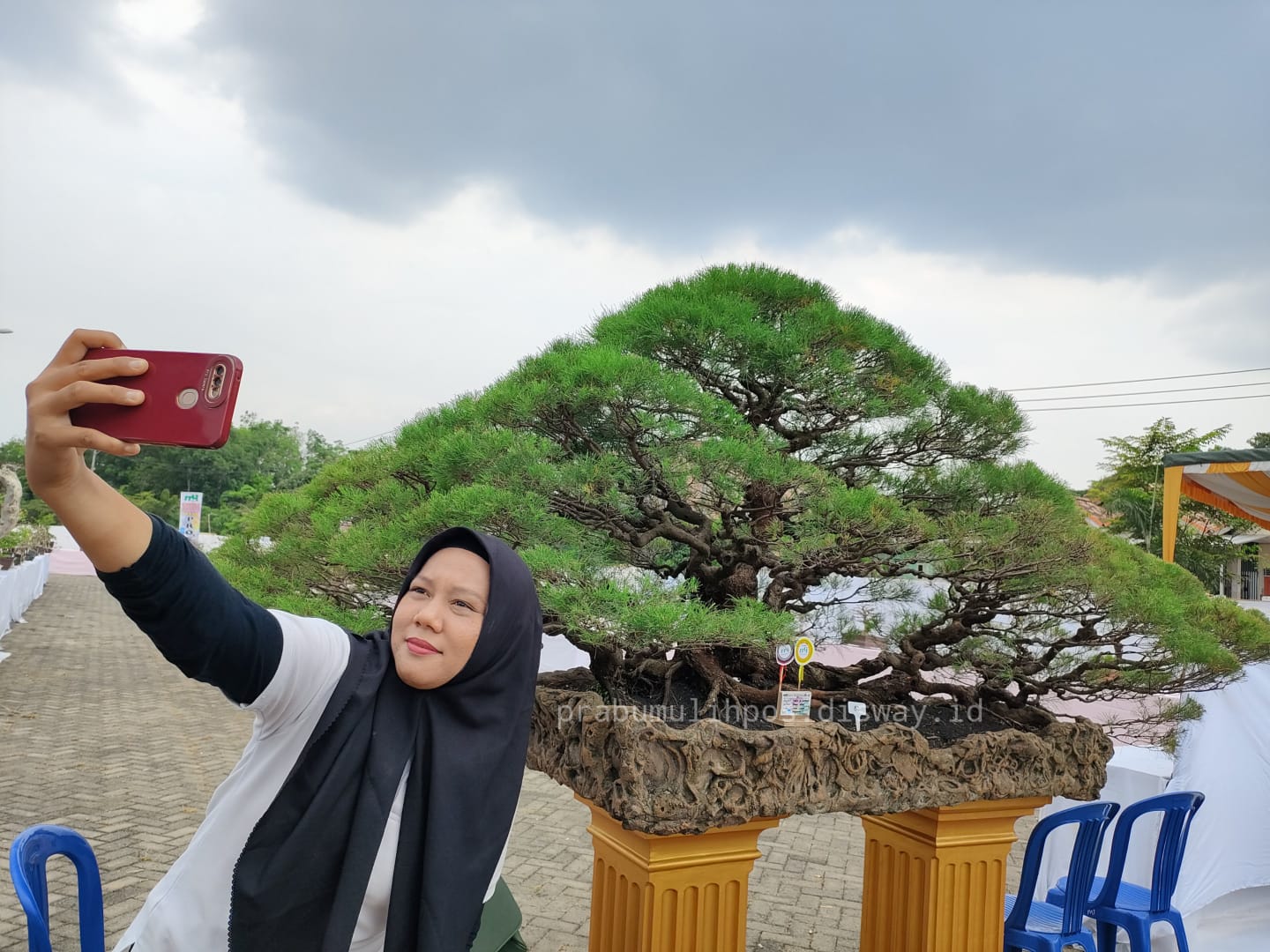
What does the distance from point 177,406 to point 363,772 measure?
61cm

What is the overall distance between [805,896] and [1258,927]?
6.48ft

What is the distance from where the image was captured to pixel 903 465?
8.82ft

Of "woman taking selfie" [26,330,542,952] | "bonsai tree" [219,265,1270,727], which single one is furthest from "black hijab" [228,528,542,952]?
"bonsai tree" [219,265,1270,727]

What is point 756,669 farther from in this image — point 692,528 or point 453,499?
point 453,499

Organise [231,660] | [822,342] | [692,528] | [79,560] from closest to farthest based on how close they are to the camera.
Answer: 1. [231,660]
2. [822,342]
3. [692,528]
4. [79,560]

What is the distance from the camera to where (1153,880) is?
115 inches

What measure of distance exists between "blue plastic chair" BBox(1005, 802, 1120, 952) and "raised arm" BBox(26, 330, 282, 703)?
8.66 ft

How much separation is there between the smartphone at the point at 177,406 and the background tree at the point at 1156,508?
386 inches

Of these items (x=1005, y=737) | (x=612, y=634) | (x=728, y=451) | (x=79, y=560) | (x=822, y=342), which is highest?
(x=822, y=342)

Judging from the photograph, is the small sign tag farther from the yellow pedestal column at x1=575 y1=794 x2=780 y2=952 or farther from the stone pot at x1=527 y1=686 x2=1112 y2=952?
the yellow pedestal column at x1=575 y1=794 x2=780 y2=952

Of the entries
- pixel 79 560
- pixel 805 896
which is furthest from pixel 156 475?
pixel 805 896

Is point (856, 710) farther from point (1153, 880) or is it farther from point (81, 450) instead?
point (81, 450)

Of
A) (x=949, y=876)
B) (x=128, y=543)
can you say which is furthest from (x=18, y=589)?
(x=128, y=543)

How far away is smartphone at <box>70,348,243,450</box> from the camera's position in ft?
2.52
